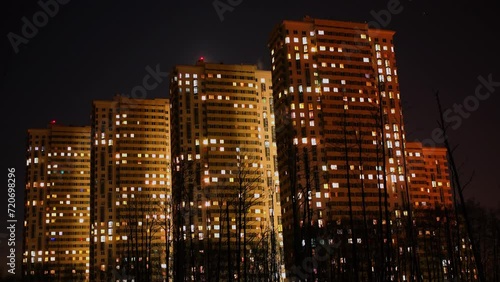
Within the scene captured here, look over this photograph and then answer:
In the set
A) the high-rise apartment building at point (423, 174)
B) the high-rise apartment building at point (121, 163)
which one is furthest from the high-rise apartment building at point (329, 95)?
the high-rise apartment building at point (423, 174)

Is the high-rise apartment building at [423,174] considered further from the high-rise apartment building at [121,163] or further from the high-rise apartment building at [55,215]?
the high-rise apartment building at [55,215]

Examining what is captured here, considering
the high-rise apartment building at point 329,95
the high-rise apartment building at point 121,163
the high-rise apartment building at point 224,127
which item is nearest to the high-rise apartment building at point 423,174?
the high-rise apartment building at point 224,127

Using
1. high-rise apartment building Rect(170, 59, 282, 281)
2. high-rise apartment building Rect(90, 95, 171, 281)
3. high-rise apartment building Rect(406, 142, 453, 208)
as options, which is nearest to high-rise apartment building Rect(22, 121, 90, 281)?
high-rise apartment building Rect(90, 95, 171, 281)

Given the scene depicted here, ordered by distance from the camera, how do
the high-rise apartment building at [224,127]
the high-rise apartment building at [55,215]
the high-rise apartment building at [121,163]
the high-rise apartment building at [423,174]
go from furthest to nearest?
the high-rise apartment building at [55,215] < the high-rise apartment building at [423,174] < the high-rise apartment building at [121,163] < the high-rise apartment building at [224,127]

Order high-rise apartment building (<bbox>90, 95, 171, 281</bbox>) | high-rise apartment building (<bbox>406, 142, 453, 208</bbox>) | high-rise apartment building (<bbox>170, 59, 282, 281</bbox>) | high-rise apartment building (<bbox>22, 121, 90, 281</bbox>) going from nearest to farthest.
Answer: high-rise apartment building (<bbox>170, 59, 282, 281</bbox>)
high-rise apartment building (<bbox>90, 95, 171, 281</bbox>)
high-rise apartment building (<bbox>406, 142, 453, 208</bbox>)
high-rise apartment building (<bbox>22, 121, 90, 281</bbox>)

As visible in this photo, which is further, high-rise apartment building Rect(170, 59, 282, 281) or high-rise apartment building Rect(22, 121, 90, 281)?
high-rise apartment building Rect(22, 121, 90, 281)

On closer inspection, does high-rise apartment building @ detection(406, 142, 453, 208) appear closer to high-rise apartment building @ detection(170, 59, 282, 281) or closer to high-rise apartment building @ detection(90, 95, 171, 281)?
high-rise apartment building @ detection(170, 59, 282, 281)

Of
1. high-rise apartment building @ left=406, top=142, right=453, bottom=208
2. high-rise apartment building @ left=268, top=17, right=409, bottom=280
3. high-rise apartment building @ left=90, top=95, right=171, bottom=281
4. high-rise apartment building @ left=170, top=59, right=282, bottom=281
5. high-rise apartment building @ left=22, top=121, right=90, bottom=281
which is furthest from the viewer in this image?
high-rise apartment building @ left=22, top=121, right=90, bottom=281

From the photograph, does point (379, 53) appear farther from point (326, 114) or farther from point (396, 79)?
point (326, 114)

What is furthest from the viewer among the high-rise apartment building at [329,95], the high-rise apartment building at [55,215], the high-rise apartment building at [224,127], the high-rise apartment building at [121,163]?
the high-rise apartment building at [55,215]

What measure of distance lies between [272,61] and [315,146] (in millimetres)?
25785

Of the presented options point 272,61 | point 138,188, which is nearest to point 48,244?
point 138,188

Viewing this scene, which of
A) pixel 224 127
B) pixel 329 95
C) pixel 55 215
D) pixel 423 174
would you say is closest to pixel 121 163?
pixel 224 127

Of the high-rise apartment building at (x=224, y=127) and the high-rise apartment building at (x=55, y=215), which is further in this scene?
the high-rise apartment building at (x=55, y=215)
